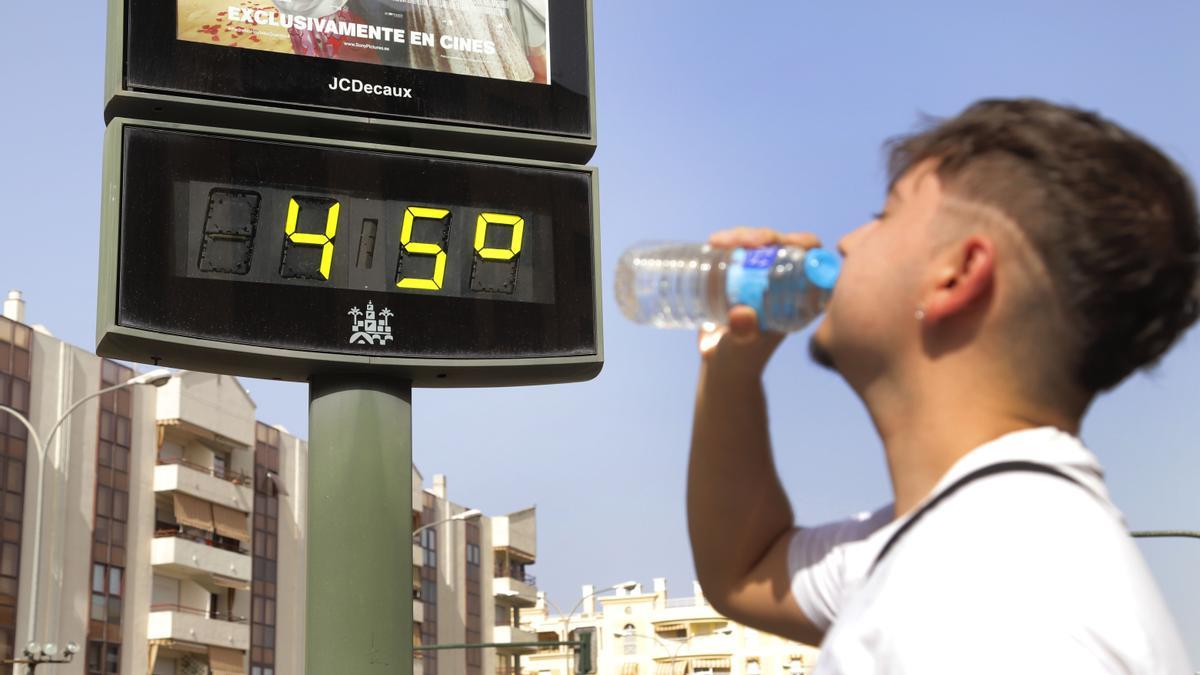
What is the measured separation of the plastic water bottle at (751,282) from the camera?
1.92 m

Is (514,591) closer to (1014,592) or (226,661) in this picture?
(226,661)

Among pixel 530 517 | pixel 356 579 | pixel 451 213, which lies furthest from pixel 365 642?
pixel 530 517

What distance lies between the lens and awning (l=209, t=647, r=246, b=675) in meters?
46.1

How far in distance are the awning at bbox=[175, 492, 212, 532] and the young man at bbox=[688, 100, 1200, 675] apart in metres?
44.7

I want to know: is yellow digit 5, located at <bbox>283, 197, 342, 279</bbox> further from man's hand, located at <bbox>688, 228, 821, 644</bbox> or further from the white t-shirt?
the white t-shirt

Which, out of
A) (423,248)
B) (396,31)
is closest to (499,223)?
(423,248)

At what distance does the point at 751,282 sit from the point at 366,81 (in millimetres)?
8644

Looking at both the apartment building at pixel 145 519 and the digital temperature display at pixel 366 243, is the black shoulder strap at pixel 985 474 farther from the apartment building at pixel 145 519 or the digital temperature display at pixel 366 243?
the apartment building at pixel 145 519

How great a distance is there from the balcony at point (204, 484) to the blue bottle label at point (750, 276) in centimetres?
4378

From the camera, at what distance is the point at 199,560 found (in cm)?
Answer: 4488

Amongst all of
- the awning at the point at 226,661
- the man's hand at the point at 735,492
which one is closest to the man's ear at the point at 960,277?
the man's hand at the point at 735,492

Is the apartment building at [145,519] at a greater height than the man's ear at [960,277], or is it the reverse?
the apartment building at [145,519]

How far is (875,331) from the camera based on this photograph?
169 cm

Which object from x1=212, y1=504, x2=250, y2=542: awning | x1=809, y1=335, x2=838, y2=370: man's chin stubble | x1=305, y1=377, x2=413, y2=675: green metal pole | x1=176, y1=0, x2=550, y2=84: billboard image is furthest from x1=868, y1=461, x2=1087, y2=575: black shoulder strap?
x1=212, y1=504, x2=250, y2=542: awning
